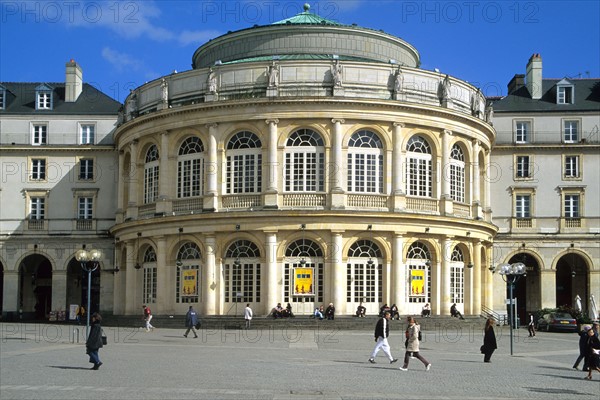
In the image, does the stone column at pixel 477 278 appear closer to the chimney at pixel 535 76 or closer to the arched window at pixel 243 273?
the arched window at pixel 243 273

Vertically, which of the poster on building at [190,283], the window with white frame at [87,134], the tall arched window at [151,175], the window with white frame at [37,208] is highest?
the window with white frame at [87,134]

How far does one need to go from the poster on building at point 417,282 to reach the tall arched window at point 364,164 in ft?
17.4

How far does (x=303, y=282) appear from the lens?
51.0 metres

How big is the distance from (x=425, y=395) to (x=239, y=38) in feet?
132

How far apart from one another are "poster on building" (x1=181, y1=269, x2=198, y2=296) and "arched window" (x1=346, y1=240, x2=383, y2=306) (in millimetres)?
9062

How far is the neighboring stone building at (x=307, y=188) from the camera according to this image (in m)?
50.8

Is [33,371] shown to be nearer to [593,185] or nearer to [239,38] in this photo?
[239,38]

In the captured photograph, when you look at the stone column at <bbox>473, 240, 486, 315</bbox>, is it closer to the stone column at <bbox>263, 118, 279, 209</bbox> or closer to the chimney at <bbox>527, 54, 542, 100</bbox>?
the stone column at <bbox>263, 118, 279, 209</bbox>

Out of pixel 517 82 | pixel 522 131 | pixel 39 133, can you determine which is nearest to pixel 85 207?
pixel 39 133

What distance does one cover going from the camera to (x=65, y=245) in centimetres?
6425

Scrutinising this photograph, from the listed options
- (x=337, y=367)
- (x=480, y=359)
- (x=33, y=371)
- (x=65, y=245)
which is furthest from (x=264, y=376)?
(x=65, y=245)

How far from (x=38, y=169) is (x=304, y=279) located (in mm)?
24666

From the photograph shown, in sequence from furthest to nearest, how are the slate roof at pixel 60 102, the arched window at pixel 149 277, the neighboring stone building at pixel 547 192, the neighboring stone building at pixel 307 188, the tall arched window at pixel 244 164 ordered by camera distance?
the slate roof at pixel 60 102 → the neighboring stone building at pixel 547 192 → the arched window at pixel 149 277 → the tall arched window at pixel 244 164 → the neighboring stone building at pixel 307 188

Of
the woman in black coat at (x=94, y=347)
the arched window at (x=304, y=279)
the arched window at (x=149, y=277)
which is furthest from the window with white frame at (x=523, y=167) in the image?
the woman in black coat at (x=94, y=347)
